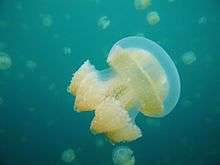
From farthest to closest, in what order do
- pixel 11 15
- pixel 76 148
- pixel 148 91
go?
pixel 11 15 < pixel 76 148 < pixel 148 91

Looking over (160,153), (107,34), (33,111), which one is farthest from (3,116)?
(160,153)

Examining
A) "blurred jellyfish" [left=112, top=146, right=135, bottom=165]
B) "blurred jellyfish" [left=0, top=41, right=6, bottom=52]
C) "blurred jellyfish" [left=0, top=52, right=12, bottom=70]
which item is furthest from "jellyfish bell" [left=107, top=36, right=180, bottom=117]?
"blurred jellyfish" [left=0, top=41, right=6, bottom=52]

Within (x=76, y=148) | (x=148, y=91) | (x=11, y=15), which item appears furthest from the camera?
(x=11, y=15)

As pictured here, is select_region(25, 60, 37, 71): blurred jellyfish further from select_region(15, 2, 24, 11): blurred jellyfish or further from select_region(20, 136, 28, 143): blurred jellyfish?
select_region(20, 136, 28, 143): blurred jellyfish

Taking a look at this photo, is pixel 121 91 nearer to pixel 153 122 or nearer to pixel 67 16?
pixel 153 122

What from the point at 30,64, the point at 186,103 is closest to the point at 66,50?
the point at 30,64

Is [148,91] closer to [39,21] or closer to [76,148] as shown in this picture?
[76,148]

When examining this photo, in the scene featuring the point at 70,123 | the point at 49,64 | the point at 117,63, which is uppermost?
the point at 49,64

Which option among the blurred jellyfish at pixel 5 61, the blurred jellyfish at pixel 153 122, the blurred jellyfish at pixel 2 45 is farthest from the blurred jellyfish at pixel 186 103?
the blurred jellyfish at pixel 2 45
